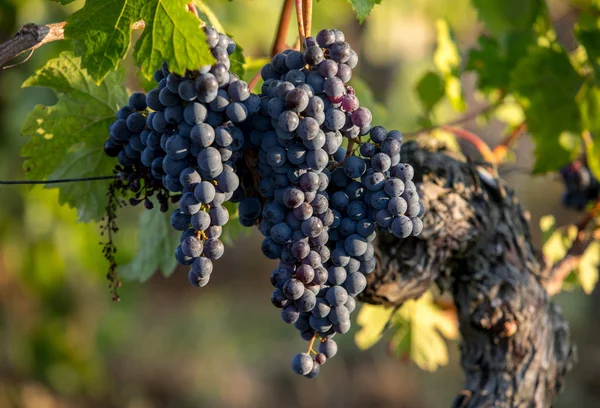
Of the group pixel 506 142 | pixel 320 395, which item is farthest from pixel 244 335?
pixel 506 142

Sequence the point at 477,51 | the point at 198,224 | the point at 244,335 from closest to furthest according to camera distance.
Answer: the point at 198,224 → the point at 477,51 → the point at 244,335

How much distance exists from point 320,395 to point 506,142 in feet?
14.2

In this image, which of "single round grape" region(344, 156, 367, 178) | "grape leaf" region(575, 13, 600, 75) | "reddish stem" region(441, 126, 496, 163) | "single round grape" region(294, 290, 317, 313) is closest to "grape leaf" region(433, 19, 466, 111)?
"reddish stem" region(441, 126, 496, 163)

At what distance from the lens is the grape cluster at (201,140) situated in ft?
2.54

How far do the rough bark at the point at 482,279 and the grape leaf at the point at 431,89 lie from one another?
39cm

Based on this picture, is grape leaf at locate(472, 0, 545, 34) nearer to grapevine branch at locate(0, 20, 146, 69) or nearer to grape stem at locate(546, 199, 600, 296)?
grape stem at locate(546, 199, 600, 296)

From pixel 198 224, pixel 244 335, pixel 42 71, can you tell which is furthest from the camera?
pixel 244 335

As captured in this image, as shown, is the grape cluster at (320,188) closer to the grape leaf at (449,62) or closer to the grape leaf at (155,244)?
the grape leaf at (155,244)

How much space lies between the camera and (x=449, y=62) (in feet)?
5.28

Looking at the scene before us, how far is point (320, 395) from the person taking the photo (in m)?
Answer: 5.59

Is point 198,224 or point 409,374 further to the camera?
point 409,374

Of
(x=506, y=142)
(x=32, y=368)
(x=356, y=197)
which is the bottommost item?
(x=32, y=368)

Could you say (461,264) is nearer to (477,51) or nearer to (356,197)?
(356,197)

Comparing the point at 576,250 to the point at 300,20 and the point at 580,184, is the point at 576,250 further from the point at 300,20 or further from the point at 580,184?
the point at 300,20
